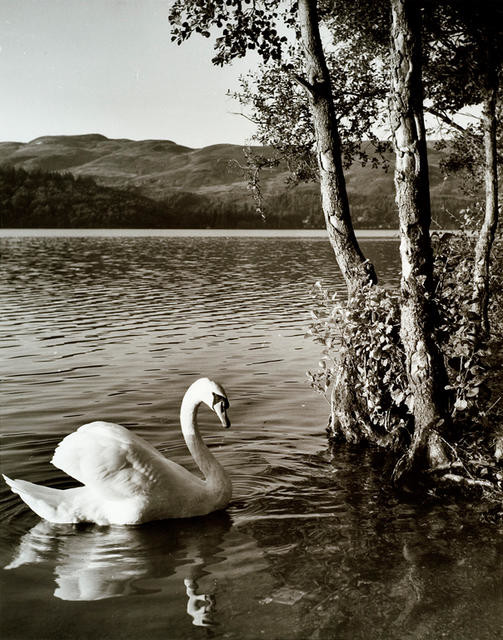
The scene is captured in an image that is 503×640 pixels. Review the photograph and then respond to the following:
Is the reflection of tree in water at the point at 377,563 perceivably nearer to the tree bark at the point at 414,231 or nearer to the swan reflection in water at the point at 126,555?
the swan reflection in water at the point at 126,555

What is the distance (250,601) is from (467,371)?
4967 mm

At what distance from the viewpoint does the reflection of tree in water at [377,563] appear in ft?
20.9

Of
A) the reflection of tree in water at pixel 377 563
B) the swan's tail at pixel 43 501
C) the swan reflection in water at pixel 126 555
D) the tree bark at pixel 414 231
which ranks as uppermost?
the tree bark at pixel 414 231

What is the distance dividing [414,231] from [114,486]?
560cm

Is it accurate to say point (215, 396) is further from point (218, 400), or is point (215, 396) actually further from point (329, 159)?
point (329, 159)

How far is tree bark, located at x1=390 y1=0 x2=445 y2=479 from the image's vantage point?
31.9ft

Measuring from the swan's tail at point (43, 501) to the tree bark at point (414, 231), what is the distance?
490cm

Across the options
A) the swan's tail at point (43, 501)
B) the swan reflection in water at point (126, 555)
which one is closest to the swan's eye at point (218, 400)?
the swan reflection in water at point (126, 555)

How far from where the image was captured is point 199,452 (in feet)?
30.5

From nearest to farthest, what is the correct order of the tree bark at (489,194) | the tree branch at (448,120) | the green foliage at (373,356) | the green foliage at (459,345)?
the green foliage at (459,345)
the green foliage at (373,356)
the tree bark at (489,194)
the tree branch at (448,120)

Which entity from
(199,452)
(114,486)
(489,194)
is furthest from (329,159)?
(489,194)

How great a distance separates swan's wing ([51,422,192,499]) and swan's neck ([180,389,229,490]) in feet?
2.37

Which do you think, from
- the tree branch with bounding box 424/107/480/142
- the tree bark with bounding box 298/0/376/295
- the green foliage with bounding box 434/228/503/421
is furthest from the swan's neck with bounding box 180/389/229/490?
the tree branch with bounding box 424/107/480/142

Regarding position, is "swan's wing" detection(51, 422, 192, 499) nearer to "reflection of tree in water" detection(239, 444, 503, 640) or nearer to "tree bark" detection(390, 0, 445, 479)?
"reflection of tree in water" detection(239, 444, 503, 640)
